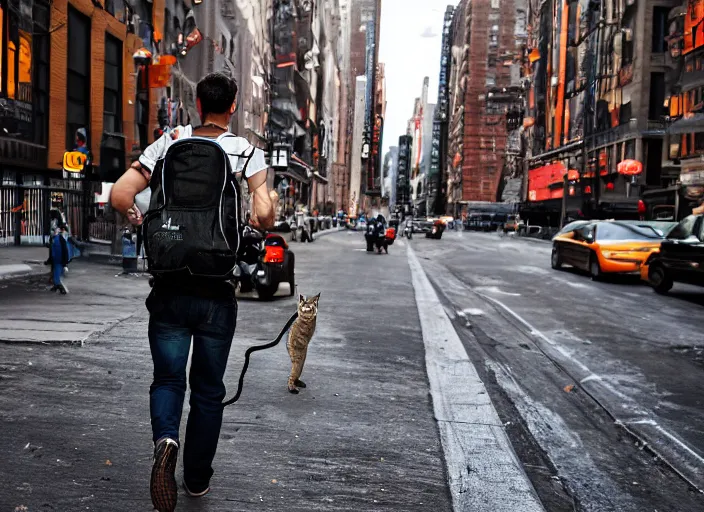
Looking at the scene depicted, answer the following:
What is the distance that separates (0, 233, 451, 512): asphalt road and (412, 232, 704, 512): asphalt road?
65 centimetres

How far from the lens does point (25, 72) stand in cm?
2209

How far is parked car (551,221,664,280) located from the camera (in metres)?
16.5

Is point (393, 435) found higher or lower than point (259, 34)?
lower

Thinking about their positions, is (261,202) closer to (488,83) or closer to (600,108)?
(600,108)

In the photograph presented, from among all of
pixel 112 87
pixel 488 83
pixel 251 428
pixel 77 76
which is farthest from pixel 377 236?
pixel 488 83

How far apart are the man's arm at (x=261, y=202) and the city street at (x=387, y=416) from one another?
1253 mm

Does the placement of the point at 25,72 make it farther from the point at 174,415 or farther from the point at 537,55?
the point at 537,55

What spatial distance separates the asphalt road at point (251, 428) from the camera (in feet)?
10.6

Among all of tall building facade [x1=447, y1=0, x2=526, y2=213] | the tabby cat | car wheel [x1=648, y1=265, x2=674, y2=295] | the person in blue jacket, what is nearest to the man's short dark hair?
the tabby cat

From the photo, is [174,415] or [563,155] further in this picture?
[563,155]

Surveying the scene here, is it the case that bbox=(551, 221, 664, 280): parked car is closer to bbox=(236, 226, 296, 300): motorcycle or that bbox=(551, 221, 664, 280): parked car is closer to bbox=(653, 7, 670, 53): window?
bbox=(236, 226, 296, 300): motorcycle

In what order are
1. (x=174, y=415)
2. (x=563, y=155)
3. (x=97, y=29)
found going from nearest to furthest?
1. (x=174, y=415)
2. (x=97, y=29)
3. (x=563, y=155)

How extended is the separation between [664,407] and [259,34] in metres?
56.8

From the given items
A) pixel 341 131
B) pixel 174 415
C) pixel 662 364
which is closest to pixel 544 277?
pixel 662 364
